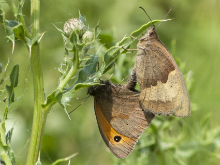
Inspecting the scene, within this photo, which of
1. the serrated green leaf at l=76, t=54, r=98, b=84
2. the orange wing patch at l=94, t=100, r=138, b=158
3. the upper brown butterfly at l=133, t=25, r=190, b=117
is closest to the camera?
the serrated green leaf at l=76, t=54, r=98, b=84

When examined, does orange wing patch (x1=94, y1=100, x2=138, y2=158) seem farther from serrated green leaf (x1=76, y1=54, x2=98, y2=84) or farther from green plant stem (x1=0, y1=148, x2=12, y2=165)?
green plant stem (x1=0, y1=148, x2=12, y2=165)

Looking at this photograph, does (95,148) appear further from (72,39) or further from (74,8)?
(72,39)

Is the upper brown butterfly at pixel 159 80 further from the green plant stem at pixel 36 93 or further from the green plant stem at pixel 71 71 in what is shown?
the green plant stem at pixel 36 93

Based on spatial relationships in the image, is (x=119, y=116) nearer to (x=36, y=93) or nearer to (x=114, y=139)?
(x=114, y=139)

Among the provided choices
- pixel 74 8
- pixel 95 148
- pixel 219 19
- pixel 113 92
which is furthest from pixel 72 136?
pixel 219 19

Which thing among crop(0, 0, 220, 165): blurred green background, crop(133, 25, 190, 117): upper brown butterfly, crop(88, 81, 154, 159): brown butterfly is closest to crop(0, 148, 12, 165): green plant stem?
crop(88, 81, 154, 159): brown butterfly

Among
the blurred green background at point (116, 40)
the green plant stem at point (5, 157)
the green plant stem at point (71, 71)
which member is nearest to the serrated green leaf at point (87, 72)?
the green plant stem at point (71, 71)

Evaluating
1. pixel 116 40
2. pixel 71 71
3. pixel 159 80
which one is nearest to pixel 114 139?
pixel 159 80
